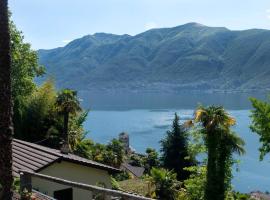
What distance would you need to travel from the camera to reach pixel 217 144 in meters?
42.0

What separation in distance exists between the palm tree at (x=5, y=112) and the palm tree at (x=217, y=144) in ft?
106

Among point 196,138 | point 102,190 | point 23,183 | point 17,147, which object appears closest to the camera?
point 102,190

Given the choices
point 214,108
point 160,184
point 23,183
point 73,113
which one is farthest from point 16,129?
point 23,183

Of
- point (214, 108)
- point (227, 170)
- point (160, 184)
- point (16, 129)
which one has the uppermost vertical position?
point (214, 108)

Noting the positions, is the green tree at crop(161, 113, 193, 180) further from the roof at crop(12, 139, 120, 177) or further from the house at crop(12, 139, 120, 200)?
the roof at crop(12, 139, 120, 177)

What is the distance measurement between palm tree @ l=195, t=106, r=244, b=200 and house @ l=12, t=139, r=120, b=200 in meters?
18.0

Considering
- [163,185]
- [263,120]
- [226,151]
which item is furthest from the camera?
[163,185]

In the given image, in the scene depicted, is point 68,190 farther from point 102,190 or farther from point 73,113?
point 73,113

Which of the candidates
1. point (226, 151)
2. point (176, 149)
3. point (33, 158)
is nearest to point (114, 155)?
point (176, 149)

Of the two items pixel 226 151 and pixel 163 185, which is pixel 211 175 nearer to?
pixel 226 151

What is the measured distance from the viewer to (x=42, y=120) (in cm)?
4934

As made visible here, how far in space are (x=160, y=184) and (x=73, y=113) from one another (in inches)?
496

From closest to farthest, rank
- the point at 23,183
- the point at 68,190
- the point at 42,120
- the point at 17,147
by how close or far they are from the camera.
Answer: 1. the point at 23,183
2. the point at 68,190
3. the point at 17,147
4. the point at 42,120

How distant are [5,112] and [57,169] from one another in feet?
40.1
